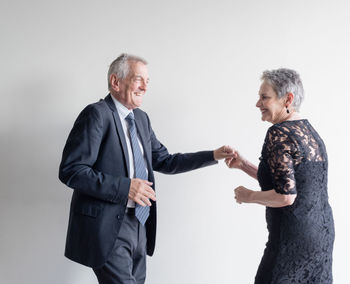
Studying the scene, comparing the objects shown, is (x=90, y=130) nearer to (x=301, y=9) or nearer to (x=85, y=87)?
(x=85, y=87)

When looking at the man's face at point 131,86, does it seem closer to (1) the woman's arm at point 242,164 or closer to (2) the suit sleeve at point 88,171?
(2) the suit sleeve at point 88,171

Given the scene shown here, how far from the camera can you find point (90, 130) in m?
1.78

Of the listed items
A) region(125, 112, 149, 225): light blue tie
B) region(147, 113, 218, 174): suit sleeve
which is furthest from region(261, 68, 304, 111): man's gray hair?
region(125, 112, 149, 225): light blue tie

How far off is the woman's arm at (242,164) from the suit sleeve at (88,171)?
717 mm

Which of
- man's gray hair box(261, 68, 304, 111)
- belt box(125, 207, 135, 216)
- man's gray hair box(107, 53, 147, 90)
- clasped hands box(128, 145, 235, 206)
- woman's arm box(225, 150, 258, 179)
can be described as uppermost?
man's gray hair box(107, 53, 147, 90)

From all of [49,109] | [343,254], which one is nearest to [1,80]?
[49,109]

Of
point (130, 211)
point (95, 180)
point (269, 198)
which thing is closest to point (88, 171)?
point (95, 180)

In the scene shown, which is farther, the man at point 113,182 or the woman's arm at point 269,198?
the man at point 113,182

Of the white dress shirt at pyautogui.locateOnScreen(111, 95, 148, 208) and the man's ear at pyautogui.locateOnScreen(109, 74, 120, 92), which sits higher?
the man's ear at pyautogui.locateOnScreen(109, 74, 120, 92)

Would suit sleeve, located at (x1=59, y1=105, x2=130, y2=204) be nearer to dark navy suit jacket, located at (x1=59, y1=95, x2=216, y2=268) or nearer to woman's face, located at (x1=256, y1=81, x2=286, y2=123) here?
dark navy suit jacket, located at (x1=59, y1=95, x2=216, y2=268)

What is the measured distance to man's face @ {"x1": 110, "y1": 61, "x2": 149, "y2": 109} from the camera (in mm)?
1976

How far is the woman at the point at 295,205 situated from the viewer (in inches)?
62.3

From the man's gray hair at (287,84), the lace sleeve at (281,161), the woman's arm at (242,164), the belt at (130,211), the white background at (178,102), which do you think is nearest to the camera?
the lace sleeve at (281,161)

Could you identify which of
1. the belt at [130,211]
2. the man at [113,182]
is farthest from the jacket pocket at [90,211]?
the belt at [130,211]
